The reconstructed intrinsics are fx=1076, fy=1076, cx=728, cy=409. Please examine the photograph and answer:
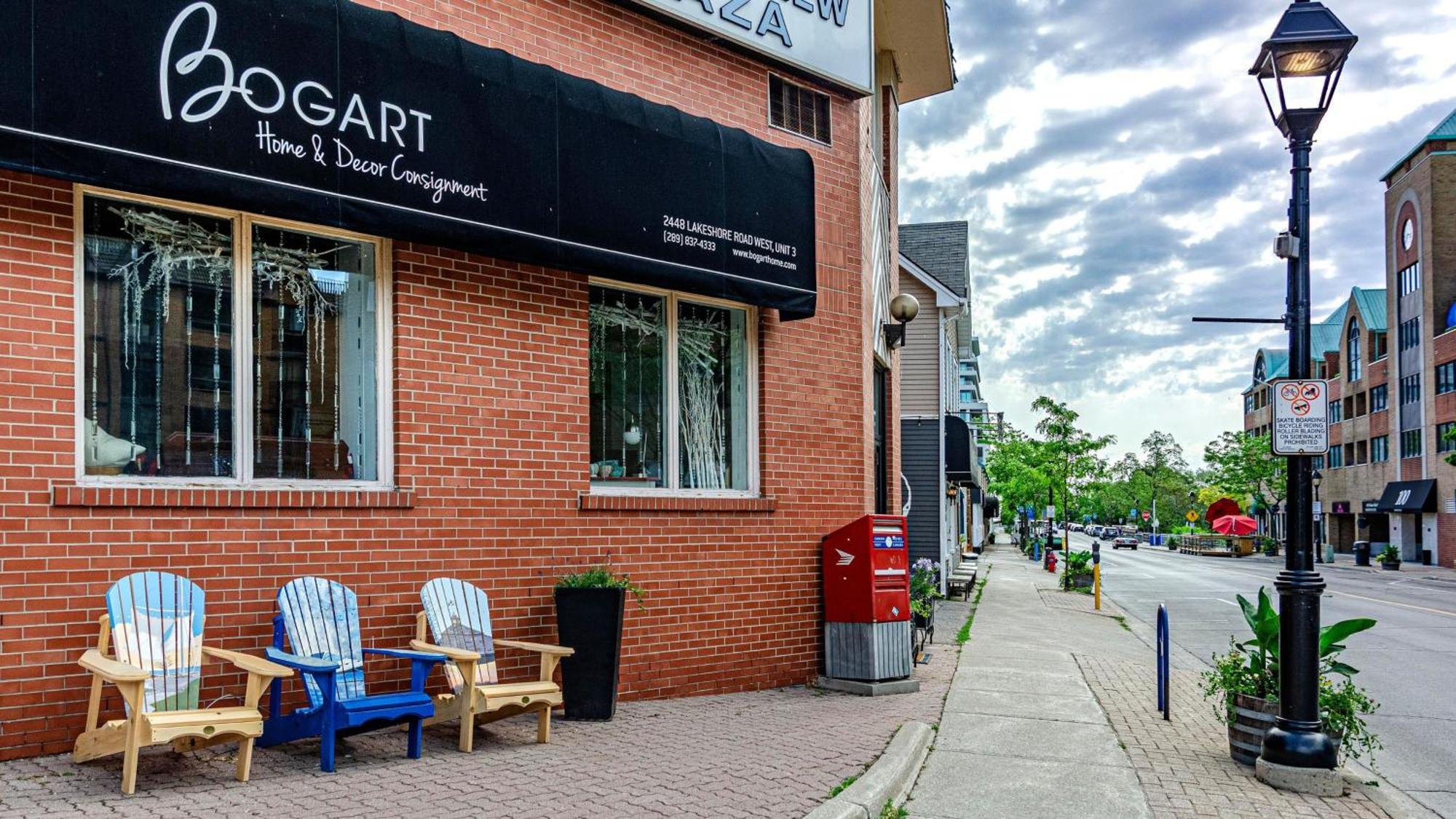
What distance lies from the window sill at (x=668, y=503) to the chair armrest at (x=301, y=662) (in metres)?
2.78

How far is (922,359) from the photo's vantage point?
23.2 meters

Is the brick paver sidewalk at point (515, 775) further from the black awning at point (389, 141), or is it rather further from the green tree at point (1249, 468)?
the green tree at point (1249, 468)

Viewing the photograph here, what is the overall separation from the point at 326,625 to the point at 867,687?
15.6ft

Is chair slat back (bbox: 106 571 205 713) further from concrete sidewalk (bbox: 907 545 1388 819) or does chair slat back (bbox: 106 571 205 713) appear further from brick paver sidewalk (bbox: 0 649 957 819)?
concrete sidewalk (bbox: 907 545 1388 819)

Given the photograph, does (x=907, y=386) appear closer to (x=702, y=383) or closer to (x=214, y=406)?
(x=702, y=383)

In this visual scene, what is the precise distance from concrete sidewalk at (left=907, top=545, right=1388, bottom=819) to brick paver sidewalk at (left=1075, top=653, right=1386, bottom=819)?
0.01 m

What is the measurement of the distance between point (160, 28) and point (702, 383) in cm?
507

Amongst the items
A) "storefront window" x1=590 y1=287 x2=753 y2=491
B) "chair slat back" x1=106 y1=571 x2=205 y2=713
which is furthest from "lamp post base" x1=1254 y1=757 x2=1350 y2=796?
"chair slat back" x1=106 y1=571 x2=205 y2=713

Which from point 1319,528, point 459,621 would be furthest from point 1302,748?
point 1319,528

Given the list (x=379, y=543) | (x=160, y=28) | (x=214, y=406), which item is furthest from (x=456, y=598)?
(x=160, y=28)

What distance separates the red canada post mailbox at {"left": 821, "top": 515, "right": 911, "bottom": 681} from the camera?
929cm

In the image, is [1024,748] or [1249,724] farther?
[1024,748]

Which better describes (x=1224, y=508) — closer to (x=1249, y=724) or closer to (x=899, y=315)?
(x=899, y=315)

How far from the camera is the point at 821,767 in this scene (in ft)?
20.8
